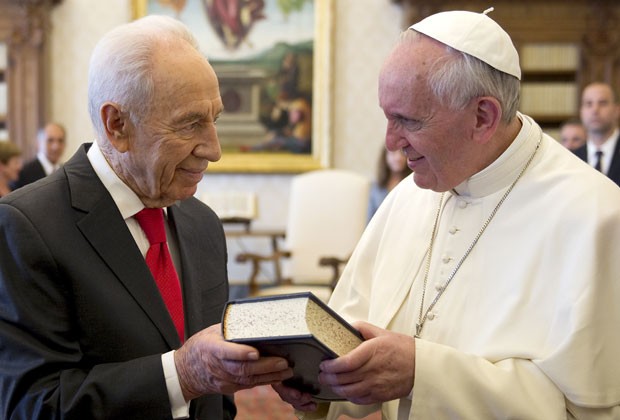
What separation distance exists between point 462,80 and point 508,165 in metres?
0.27

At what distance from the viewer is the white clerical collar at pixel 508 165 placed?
6.78 feet

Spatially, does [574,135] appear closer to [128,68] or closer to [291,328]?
[128,68]

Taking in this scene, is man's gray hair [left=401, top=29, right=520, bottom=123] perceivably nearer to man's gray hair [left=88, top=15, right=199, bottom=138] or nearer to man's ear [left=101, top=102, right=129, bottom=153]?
man's gray hair [left=88, top=15, right=199, bottom=138]

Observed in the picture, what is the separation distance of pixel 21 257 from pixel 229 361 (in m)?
Answer: 0.52

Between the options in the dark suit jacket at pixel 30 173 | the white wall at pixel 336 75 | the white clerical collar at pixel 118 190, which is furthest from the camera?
the white wall at pixel 336 75

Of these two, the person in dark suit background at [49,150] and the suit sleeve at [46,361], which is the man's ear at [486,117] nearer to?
the suit sleeve at [46,361]

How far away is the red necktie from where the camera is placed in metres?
2.01

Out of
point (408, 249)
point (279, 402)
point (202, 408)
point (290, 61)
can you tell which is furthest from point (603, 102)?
point (202, 408)

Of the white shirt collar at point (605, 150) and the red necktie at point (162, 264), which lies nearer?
the red necktie at point (162, 264)

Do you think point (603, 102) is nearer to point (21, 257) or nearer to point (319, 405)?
point (319, 405)

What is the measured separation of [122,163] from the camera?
1999 mm

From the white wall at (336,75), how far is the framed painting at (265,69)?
0.66 feet

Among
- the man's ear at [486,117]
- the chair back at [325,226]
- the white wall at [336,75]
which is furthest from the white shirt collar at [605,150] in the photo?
the man's ear at [486,117]

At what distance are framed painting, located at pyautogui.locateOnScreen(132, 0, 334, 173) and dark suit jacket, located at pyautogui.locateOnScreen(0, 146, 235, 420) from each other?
7.55 meters
